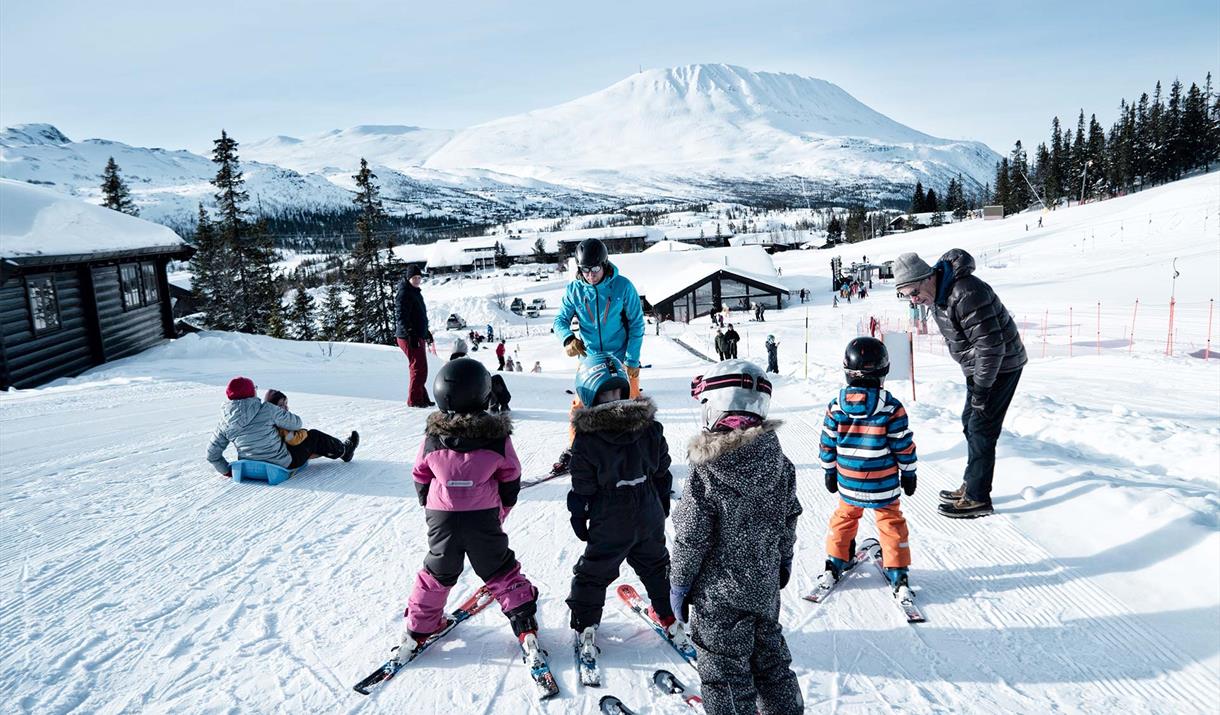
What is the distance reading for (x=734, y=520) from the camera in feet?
8.20

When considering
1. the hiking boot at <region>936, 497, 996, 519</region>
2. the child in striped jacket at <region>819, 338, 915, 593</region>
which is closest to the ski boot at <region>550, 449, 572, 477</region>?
the child in striped jacket at <region>819, 338, 915, 593</region>

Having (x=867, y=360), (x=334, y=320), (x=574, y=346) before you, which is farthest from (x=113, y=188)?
(x=867, y=360)

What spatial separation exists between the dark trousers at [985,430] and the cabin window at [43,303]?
14.3 meters

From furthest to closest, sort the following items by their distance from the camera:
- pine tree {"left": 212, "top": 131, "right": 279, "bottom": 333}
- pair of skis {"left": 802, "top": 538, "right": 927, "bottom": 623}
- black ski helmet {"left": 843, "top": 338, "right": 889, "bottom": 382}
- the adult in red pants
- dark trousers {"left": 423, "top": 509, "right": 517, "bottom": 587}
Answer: pine tree {"left": 212, "top": 131, "right": 279, "bottom": 333}
the adult in red pants
black ski helmet {"left": 843, "top": 338, "right": 889, "bottom": 382}
pair of skis {"left": 802, "top": 538, "right": 927, "bottom": 623}
dark trousers {"left": 423, "top": 509, "right": 517, "bottom": 587}

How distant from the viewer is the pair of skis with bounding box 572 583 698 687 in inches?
114

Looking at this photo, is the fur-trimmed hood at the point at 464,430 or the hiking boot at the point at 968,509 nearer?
the fur-trimmed hood at the point at 464,430

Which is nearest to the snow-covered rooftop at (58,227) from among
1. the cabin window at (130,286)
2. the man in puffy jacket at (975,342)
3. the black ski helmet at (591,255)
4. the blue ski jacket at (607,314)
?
the cabin window at (130,286)

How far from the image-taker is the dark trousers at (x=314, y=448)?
5.69 metres

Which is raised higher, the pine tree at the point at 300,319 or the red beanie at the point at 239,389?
the red beanie at the point at 239,389

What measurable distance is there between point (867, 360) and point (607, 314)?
2.13 meters

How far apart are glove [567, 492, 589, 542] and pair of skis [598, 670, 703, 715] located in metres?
0.66

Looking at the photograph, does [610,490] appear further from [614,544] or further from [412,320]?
[412,320]

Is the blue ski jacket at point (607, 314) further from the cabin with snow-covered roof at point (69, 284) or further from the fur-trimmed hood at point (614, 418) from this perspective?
the cabin with snow-covered roof at point (69, 284)

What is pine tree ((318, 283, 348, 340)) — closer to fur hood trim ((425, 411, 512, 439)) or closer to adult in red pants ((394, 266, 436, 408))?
adult in red pants ((394, 266, 436, 408))
